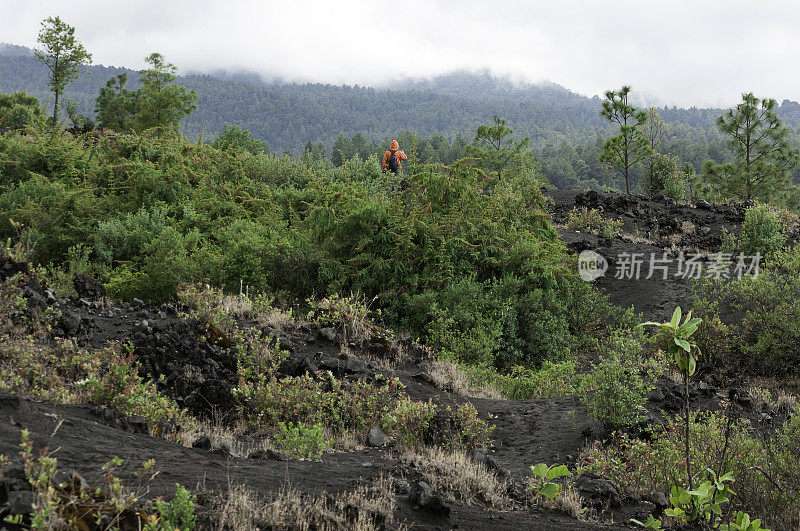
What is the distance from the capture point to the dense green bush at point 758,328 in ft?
25.7

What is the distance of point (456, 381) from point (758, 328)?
5184 millimetres

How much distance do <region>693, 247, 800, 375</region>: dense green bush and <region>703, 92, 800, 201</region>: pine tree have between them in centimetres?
1603

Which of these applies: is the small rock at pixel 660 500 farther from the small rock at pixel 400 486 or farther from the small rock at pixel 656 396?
the small rock at pixel 656 396

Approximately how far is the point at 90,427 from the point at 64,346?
2.01 m

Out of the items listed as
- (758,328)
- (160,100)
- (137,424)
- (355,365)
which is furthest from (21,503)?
(160,100)

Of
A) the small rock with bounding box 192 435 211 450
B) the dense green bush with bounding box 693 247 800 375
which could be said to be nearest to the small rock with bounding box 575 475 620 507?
the small rock with bounding box 192 435 211 450

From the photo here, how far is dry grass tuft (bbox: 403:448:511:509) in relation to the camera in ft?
11.5

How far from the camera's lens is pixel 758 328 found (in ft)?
27.0

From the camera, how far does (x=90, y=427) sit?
330cm

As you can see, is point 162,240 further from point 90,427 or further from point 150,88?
point 150,88

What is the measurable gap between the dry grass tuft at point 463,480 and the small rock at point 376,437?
0.63 metres

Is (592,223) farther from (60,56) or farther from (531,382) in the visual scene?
(60,56)

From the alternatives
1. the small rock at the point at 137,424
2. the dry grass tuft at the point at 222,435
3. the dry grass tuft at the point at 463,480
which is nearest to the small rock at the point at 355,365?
the dry grass tuft at the point at 222,435

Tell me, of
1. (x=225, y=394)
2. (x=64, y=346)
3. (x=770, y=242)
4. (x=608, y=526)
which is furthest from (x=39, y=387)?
(x=770, y=242)
